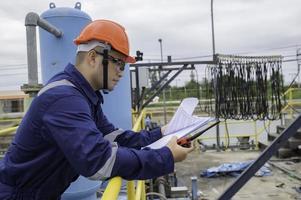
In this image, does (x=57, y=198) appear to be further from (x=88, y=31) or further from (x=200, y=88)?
(x=200, y=88)

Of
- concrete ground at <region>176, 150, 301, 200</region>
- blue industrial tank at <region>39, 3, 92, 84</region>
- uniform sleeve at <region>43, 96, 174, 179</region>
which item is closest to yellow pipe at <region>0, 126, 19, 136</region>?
blue industrial tank at <region>39, 3, 92, 84</region>

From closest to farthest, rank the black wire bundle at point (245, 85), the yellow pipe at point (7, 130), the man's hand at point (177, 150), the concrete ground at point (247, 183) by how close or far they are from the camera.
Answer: the man's hand at point (177, 150), the yellow pipe at point (7, 130), the concrete ground at point (247, 183), the black wire bundle at point (245, 85)

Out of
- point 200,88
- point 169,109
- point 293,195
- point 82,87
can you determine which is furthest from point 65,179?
point 169,109

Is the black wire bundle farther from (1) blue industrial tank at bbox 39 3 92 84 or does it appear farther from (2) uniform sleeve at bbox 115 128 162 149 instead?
(2) uniform sleeve at bbox 115 128 162 149

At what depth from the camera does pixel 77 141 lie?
4.39 feet

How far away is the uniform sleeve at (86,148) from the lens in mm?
1346

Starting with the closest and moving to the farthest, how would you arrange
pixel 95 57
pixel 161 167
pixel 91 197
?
pixel 161 167, pixel 95 57, pixel 91 197

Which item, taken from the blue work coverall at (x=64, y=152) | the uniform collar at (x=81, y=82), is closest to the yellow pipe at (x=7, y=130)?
the blue work coverall at (x=64, y=152)

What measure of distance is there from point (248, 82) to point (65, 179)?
6.53m

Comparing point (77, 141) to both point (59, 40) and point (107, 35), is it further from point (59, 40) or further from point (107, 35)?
point (59, 40)

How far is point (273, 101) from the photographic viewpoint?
8.09 metres

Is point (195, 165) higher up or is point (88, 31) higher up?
point (88, 31)

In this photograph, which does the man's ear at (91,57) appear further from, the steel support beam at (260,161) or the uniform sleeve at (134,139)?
the steel support beam at (260,161)

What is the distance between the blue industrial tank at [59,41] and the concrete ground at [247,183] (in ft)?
11.8
